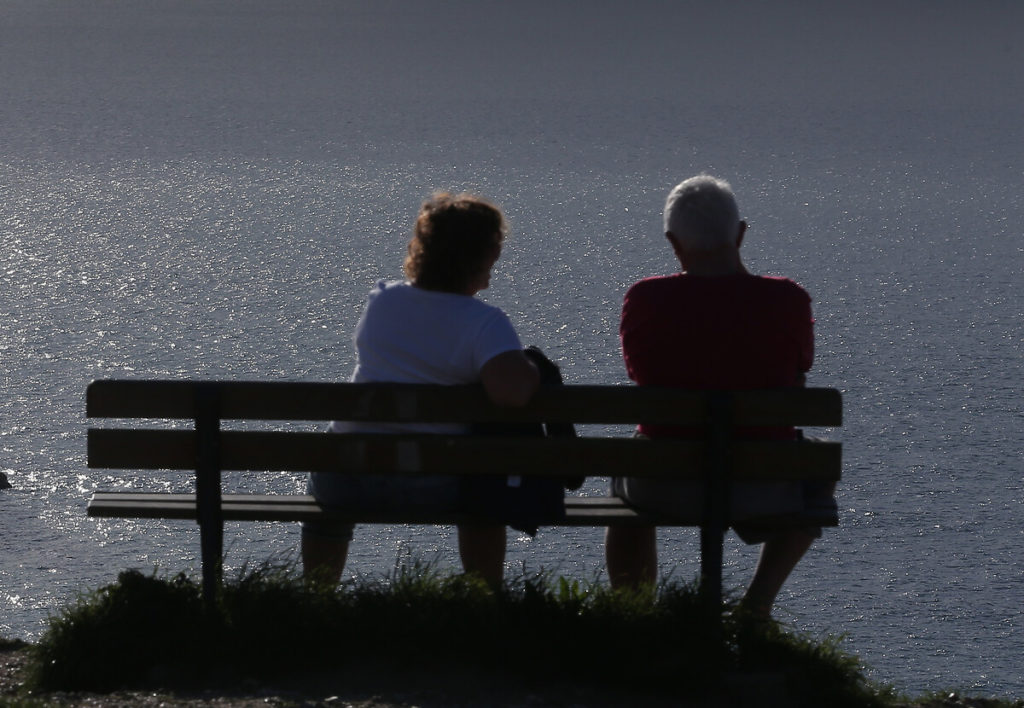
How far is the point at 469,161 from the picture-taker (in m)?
13.5

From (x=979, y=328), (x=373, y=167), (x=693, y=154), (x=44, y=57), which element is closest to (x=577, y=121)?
(x=693, y=154)

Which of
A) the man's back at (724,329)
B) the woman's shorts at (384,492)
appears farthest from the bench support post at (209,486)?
the man's back at (724,329)

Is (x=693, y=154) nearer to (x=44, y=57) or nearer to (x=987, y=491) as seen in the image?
(x=987, y=491)

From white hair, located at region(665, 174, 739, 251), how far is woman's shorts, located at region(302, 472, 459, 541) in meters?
0.73

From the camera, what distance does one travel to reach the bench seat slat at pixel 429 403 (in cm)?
324

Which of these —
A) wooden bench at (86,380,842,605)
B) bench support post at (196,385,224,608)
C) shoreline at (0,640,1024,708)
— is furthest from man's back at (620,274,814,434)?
bench support post at (196,385,224,608)

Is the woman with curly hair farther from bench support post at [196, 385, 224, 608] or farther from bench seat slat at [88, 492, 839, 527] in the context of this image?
bench support post at [196, 385, 224, 608]

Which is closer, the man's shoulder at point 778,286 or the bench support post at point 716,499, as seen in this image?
the bench support post at point 716,499

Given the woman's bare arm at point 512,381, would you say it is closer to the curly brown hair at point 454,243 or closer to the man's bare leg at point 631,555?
the curly brown hair at point 454,243

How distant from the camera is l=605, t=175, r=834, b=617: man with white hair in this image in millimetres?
3408

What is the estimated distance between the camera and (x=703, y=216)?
11.5 feet

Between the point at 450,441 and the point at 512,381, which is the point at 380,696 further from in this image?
the point at 512,381

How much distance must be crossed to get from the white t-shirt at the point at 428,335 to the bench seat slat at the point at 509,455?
0.12 m

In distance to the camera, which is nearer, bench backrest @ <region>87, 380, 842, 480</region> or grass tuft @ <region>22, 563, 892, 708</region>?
grass tuft @ <region>22, 563, 892, 708</region>
